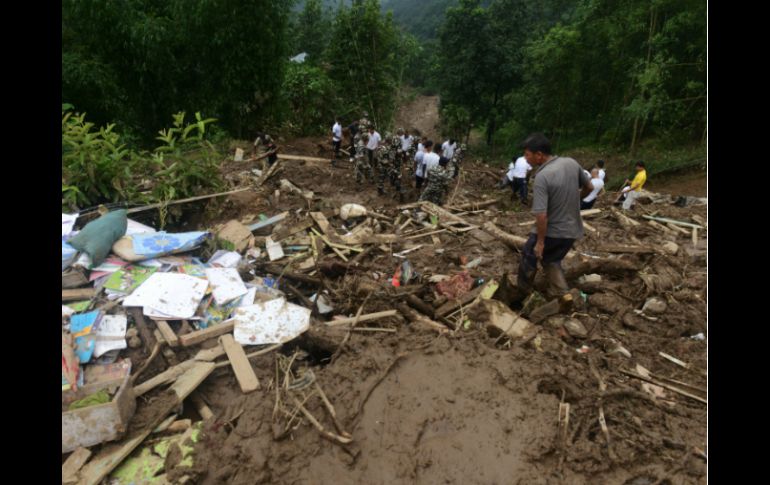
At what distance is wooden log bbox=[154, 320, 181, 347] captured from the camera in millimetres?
4223

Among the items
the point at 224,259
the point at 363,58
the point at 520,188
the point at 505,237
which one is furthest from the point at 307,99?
the point at 505,237

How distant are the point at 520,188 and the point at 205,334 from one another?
9.27m

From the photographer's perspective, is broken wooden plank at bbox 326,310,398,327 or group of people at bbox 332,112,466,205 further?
group of people at bbox 332,112,466,205

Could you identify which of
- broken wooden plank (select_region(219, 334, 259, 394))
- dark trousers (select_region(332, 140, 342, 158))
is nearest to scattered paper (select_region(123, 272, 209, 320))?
broken wooden plank (select_region(219, 334, 259, 394))

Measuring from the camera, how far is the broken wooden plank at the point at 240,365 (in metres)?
3.75

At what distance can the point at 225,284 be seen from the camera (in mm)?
5203

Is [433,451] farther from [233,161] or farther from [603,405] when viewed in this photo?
[233,161]

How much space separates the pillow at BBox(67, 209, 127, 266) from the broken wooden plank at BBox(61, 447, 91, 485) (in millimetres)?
2642

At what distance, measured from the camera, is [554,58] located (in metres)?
19.2

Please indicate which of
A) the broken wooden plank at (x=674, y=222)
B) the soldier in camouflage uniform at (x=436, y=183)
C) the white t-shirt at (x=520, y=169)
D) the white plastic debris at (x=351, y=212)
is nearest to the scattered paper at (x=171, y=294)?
the white plastic debris at (x=351, y=212)

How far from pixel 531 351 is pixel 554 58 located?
19691mm

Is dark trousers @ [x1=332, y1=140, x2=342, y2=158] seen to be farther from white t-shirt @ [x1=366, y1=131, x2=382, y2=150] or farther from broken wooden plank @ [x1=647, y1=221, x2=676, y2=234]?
broken wooden plank @ [x1=647, y1=221, x2=676, y2=234]

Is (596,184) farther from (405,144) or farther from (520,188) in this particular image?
(405,144)

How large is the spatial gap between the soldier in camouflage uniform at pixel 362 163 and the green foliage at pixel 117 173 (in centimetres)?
409
